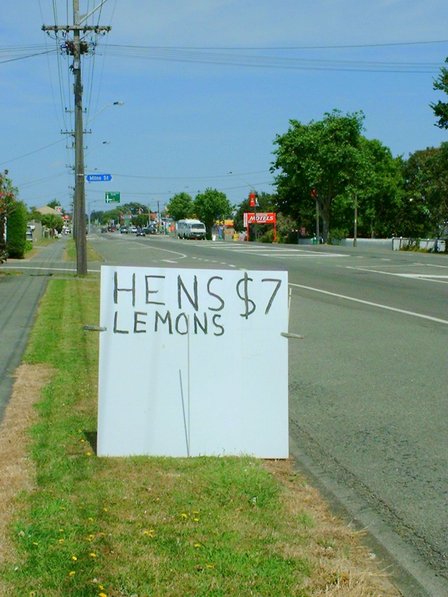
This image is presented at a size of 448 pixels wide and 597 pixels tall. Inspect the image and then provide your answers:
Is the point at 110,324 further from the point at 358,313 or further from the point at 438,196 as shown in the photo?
the point at 438,196

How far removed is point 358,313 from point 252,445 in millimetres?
11767

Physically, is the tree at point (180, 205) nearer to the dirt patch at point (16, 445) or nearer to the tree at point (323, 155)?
the tree at point (323, 155)

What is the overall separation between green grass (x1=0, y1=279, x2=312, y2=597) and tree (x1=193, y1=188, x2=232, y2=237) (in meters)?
135

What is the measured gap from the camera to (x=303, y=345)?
13.4m

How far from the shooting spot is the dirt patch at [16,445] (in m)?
5.03

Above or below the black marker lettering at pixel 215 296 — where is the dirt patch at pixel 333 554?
below

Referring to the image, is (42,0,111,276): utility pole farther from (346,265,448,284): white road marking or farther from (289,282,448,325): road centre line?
(346,265,448,284): white road marking

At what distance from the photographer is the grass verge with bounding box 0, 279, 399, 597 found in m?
4.15

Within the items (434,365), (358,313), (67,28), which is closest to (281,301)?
(434,365)

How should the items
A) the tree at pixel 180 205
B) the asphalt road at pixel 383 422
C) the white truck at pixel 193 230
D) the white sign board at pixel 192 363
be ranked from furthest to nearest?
the tree at pixel 180 205, the white truck at pixel 193 230, the white sign board at pixel 192 363, the asphalt road at pixel 383 422

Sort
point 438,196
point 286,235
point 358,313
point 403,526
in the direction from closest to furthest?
1. point 403,526
2. point 358,313
3. point 438,196
4. point 286,235

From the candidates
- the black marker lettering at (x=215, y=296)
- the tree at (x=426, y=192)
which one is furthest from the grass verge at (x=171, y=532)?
the tree at (x=426, y=192)

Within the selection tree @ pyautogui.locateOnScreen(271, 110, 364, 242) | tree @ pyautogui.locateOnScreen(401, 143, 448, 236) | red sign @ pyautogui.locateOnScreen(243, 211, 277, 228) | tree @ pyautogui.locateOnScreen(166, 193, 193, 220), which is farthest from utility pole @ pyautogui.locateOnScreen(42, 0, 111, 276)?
tree @ pyautogui.locateOnScreen(166, 193, 193, 220)

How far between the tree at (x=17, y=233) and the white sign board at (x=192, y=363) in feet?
108
